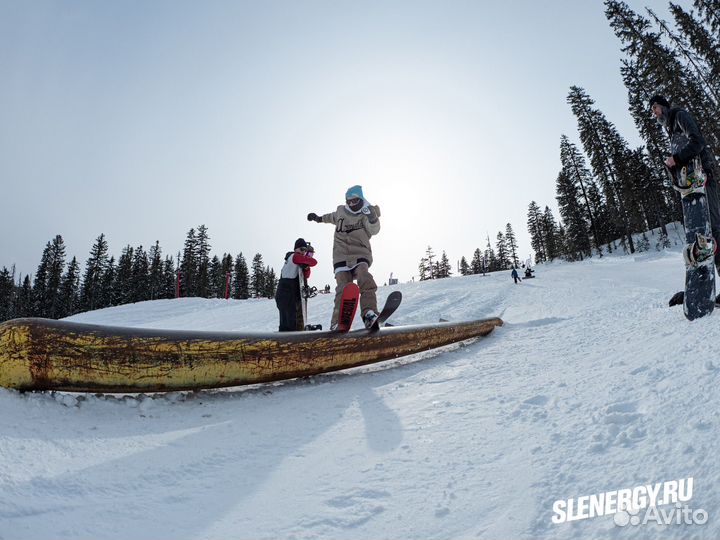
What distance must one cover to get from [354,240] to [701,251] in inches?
141

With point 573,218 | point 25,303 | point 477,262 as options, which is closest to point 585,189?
point 573,218

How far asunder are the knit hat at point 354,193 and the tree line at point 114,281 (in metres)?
54.4

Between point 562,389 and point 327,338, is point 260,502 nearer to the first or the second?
point 562,389

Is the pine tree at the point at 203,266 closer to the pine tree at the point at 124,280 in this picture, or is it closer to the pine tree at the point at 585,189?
the pine tree at the point at 124,280

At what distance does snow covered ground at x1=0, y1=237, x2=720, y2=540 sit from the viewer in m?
1.31

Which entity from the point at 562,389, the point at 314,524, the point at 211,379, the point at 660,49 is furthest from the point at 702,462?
the point at 660,49

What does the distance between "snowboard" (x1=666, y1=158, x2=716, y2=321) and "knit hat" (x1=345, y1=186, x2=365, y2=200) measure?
11.2 feet

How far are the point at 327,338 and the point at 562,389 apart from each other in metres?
2.21

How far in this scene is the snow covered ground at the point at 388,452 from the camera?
1.31m

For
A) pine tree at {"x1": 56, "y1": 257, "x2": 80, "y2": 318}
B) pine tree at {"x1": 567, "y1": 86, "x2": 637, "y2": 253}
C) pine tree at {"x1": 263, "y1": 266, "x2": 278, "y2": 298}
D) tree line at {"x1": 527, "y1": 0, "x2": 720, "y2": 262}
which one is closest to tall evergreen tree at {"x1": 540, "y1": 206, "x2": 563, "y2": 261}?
tree line at {"x1": 527, "y1": 0, "x2": 720, "y2": 262}

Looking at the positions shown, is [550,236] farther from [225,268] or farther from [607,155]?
[225,268]

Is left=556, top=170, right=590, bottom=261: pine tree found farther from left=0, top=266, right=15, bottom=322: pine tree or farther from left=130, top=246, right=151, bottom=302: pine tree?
left=0, top=266, right=15, bottom=322: pine tree

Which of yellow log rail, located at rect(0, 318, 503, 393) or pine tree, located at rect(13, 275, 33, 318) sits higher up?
pine tree, located at rect(13, 275, 33, 318)

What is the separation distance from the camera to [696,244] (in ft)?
11.0
